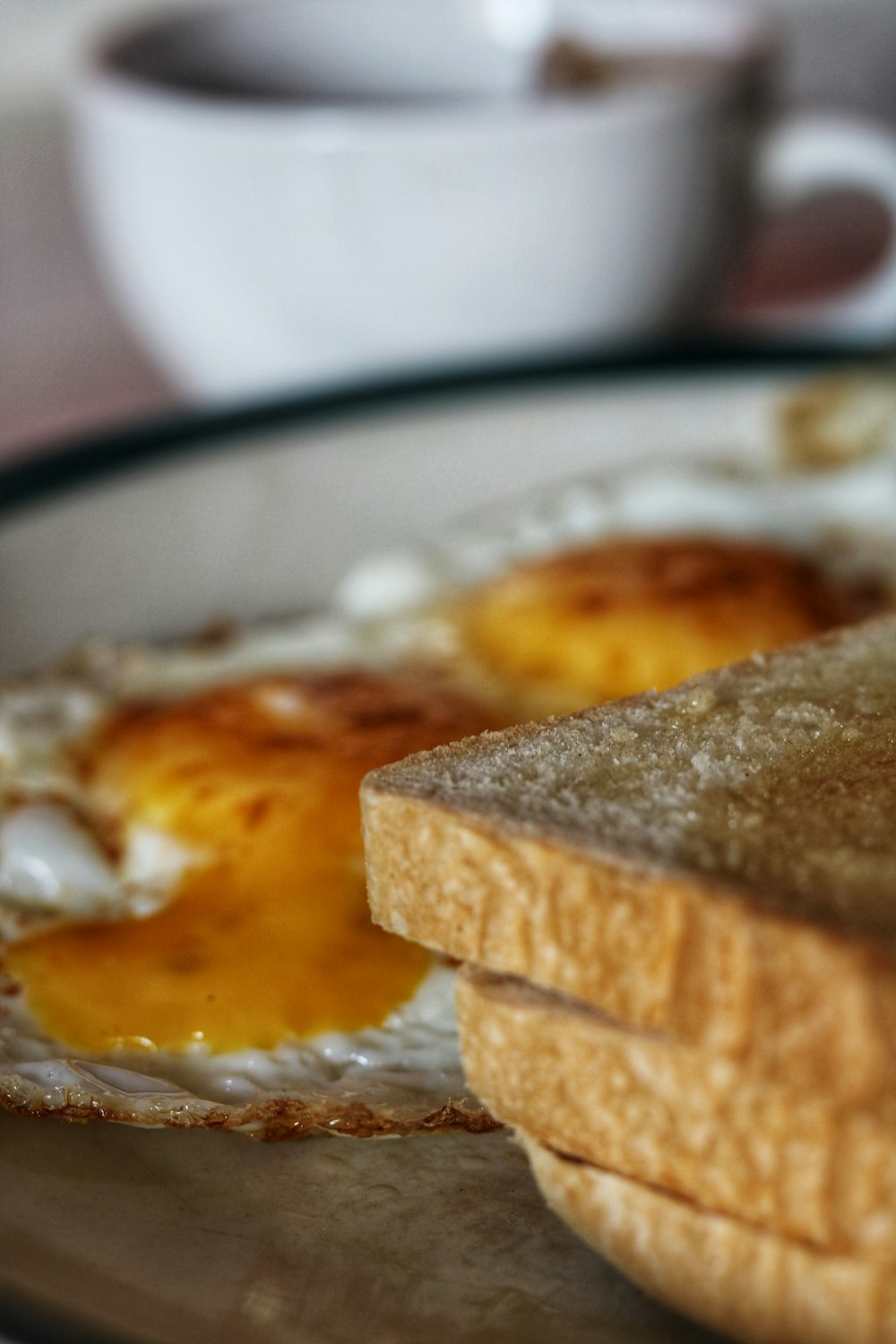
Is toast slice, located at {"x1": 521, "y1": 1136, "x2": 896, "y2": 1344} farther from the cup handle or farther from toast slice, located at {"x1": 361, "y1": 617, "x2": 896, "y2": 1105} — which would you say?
the cup handle

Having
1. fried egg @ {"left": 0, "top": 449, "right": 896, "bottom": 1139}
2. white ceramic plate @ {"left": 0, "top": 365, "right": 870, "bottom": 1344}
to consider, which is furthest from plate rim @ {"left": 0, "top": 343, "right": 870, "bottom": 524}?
fried egg @ {"left": 0, "top": 449, "right": 896, "bottom": 1139}

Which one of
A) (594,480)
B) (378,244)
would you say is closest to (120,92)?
(378,244)

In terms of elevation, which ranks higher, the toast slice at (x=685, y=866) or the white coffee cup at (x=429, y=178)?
the white coffee cup at (x=429, y=178)

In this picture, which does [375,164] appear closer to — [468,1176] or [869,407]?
[869,407]

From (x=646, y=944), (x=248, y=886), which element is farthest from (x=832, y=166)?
(x=646, y=944)

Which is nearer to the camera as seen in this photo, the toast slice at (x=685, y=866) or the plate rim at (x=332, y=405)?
the toast slice at (x=685, y=866)

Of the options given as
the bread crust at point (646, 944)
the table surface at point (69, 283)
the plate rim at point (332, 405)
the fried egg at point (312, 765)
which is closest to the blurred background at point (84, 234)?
the table surface at point (69, 283)

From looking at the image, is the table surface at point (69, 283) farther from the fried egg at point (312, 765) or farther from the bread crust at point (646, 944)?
the bread crust at point (646, 944)
